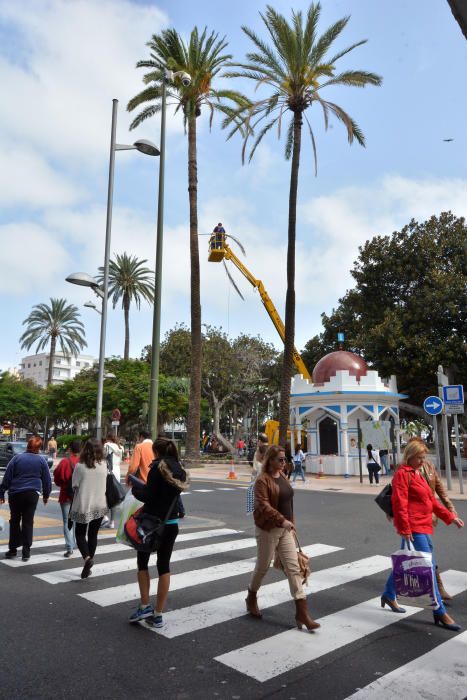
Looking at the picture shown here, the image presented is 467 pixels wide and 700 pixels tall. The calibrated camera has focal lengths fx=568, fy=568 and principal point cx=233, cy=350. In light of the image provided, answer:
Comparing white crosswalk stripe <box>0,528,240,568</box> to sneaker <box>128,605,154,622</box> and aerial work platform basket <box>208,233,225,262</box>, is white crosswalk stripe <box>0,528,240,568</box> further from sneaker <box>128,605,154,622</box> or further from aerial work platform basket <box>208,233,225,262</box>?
aerial work platform basket <box>208,233,225,262</box>

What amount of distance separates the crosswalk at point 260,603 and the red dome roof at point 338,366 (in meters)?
19.8

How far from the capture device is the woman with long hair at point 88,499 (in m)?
6.82

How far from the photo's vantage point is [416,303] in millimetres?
29984

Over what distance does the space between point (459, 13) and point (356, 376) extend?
1010 inches

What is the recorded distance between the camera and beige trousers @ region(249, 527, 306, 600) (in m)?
5.09

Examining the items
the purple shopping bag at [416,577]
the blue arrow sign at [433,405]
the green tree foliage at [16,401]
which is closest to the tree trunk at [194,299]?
the blue arrow sign at [433,405]

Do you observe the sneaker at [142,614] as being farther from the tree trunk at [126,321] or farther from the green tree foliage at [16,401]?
the green tree foliage at [16,401]

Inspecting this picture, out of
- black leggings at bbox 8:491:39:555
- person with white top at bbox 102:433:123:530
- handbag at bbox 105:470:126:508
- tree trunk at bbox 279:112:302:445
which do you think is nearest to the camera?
handbag at bbox 105:470:126:508

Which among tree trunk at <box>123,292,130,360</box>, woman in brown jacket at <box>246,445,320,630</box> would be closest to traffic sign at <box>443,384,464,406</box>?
woman in brown jacket at <box>246,445,320,630</box>

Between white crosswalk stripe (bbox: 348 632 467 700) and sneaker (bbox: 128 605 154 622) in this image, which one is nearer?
white crosswalk stripe (bbox: 348 632 467 700)

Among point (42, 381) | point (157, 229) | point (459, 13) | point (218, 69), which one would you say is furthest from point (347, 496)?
point (42, 381)

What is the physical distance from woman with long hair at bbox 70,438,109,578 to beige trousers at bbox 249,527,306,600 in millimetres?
2327

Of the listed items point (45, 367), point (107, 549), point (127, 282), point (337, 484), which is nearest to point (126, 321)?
point (127, 282)

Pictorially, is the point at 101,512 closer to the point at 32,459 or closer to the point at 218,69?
the point at 32,459
